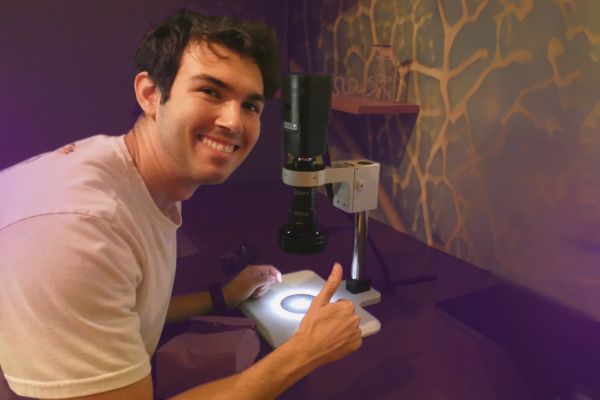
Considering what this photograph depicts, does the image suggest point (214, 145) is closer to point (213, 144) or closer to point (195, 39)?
point (213, 144)

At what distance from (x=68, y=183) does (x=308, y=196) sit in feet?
1.55

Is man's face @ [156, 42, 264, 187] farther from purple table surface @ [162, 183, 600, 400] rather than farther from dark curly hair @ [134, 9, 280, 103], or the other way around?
purple table surface @ [162, 183, 600, 400]

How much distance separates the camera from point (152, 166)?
84cm

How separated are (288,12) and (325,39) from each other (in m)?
0.35

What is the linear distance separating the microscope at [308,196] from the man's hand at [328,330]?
0.12 meters

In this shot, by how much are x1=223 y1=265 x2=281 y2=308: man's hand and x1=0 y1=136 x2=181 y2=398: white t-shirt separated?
0.38m

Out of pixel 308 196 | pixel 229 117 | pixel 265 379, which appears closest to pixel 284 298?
pixel 308 196

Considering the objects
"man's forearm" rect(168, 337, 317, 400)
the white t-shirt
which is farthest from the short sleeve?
"man's forearm" rect(168, 337, 317, 400)

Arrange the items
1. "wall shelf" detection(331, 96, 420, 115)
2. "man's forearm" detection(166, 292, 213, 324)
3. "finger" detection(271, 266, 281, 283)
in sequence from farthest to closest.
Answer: "wall shelf" detection(331, 96, 420, 115)
"finger" detection(271, 266, 281, 283)
"man's forearm" detection(166, 292, 213, 324)

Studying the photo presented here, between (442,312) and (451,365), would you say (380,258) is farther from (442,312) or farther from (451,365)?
(451,365)

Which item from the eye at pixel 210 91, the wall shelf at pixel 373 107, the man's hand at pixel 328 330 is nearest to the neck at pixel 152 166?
the eye at pixel 210 91

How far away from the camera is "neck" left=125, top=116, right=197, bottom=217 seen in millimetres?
840

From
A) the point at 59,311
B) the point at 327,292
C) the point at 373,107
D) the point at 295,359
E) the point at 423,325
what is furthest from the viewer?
the point at 373,107

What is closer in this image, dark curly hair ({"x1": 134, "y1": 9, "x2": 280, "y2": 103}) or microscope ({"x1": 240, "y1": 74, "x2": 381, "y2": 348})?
dark curly hair ({"x1": 134, "y1": 9, "x2": 280, "y2": 103})
